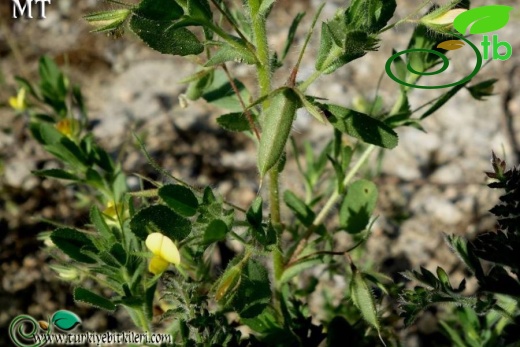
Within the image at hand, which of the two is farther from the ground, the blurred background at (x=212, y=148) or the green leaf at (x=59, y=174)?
the green leaf at (x=59, y=174)

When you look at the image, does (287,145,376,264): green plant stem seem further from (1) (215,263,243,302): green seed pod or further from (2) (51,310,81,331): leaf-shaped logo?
(2) (51,310,81,331): leaf-shaped logo

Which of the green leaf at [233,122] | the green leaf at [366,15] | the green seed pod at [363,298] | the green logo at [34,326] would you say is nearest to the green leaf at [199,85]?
the green leaf at [233,122]

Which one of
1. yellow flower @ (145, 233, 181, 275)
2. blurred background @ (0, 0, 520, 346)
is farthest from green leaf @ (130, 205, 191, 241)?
blurred background @ (0, 0, 520, 346)

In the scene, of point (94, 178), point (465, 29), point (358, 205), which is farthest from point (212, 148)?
point (465, 29)

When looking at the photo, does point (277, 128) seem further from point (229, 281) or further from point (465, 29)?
point (465, 29)

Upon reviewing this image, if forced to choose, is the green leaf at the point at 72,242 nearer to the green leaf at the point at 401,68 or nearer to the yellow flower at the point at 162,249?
the yellow flower at the point at 162,249
